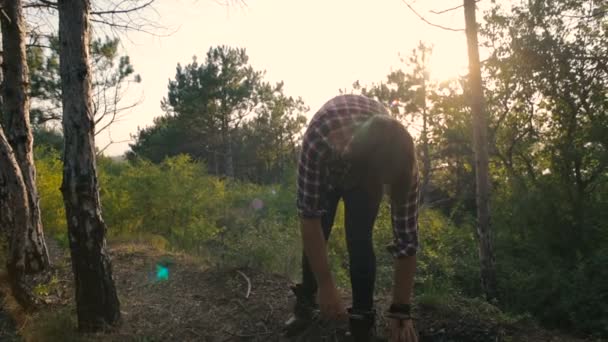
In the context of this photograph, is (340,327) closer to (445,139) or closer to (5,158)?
(5,158)

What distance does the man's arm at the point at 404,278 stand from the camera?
2049 millimetres

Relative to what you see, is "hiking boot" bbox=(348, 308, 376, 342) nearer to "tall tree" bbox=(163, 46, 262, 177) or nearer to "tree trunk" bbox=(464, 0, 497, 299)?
"tree trunk" bbox=(464, 0, 497, 299)

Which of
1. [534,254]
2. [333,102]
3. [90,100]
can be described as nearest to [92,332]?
[90,100]

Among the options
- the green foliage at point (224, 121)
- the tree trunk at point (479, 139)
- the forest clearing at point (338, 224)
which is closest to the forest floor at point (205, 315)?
Answer: the forest clearing at point (338, 224)

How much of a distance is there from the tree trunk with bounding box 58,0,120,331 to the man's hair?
7.11 ft

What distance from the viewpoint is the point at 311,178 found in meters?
1.90

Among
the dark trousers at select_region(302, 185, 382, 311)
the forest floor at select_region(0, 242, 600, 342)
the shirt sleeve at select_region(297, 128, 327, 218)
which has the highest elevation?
the shirt sleeve at select_region(297, 128, 327, 218)

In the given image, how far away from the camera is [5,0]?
4828 millimetres

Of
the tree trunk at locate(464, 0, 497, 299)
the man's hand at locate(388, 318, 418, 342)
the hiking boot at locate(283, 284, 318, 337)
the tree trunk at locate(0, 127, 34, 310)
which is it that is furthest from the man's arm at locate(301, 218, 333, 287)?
the tree trunk at locate(464, 0, 497, 299)

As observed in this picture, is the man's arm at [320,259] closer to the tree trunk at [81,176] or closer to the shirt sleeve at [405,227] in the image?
the shirt sleeve at [405,227]

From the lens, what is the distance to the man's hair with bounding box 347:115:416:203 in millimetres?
1668

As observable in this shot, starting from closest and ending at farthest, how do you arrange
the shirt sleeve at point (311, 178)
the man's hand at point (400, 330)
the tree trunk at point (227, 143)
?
the shirt sleeve at point (311, 178)
the man's hand at point (400, 330)
the tree trunk at point (227, 143)

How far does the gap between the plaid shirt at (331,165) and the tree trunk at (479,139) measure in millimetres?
4709

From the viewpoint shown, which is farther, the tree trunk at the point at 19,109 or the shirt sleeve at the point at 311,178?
the tree trunk at the point at 19,109
